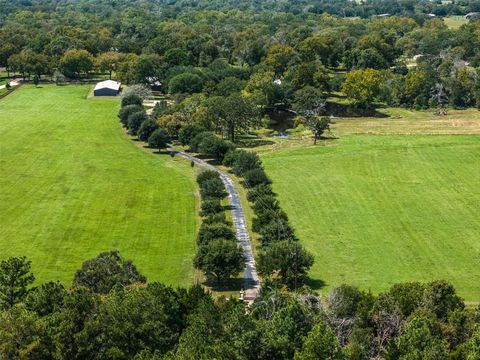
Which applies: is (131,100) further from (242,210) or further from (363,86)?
(242,210)

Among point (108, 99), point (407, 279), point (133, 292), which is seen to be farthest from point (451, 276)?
point (108, 99)

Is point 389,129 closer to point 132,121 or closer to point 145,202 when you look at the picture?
point 132,121

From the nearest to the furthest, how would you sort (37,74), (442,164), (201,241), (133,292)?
(133,292) → (201,241) → (442,164) → (37,74)

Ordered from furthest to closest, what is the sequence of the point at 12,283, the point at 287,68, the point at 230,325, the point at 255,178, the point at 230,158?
the point at 287,68 < the point at 230,158 < the point at 255,178 < the point at 12,283 < the point at 230,325

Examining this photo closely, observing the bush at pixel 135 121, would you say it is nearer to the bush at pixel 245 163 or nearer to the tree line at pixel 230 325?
the bush at pixel 245 163

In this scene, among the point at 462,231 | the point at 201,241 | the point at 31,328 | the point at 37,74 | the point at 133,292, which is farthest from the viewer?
the point at 37,74

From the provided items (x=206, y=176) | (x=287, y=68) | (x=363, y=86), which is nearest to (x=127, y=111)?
(x=206, y=176)
